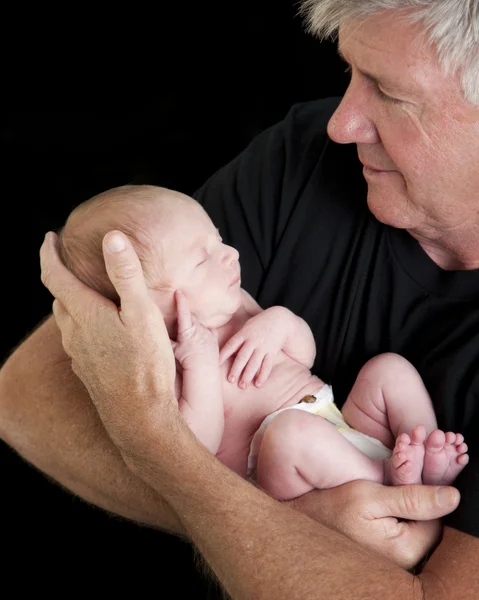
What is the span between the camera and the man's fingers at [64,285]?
180cm

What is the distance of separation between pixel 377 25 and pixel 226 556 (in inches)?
37.5

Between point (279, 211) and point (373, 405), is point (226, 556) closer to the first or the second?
point (373, 405)

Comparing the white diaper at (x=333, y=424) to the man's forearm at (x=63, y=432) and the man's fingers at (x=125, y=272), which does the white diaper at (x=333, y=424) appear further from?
the man's fingers at (x=125, y=272)

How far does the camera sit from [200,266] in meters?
1.89

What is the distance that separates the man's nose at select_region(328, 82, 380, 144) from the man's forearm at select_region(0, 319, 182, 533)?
778mm

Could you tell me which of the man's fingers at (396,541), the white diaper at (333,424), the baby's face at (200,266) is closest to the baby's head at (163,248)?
the baby's face at (200,266)

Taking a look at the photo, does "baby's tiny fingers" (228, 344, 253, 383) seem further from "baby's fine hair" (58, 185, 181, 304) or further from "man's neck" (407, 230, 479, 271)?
"man's neck" (407, 230, 479, 271)

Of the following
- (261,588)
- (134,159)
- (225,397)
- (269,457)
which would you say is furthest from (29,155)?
(261,588)

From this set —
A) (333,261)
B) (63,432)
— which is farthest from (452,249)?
(63,432)

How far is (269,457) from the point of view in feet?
5.81

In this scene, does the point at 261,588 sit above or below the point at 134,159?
below

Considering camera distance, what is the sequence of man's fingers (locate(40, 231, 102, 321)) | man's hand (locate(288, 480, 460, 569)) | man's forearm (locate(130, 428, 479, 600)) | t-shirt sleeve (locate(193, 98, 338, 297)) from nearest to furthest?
man's forearm (locate(130, 428, 479, 600)) → man's hand (locate(288, 480, 460, 569)) → man's fingers (locate(40, 231, 102, 321)) → t-shirt sleeve (locate(193, 98, 338, 297))

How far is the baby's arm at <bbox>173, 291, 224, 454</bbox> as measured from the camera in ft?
5.97

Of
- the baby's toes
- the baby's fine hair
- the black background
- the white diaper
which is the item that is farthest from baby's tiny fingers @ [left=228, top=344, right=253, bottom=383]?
the black background
